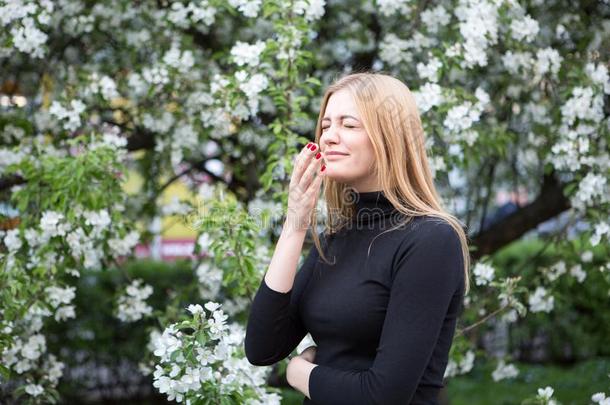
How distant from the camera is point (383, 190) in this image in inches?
75.9

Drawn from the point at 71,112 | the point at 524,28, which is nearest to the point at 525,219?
the point at 524,28

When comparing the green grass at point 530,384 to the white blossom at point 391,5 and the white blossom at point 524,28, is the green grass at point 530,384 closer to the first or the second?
the white blossom at point 524,28

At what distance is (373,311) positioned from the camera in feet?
5.90

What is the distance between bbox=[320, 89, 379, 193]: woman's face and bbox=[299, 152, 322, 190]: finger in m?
0.05

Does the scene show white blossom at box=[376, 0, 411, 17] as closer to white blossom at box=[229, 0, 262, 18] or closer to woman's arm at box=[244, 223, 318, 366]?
white blossom at box=[229, 0, 262, 18]

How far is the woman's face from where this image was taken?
6.36 feet

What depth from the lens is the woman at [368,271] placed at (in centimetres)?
172

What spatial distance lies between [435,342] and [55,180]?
2102 millimetres

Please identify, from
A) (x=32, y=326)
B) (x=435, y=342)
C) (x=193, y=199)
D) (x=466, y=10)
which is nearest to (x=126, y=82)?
(x=193, y=199)

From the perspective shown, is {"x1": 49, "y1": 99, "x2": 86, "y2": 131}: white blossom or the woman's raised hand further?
{"x1": 49, "y1": 99, "x2": 86, "y2": 131}: white blossom

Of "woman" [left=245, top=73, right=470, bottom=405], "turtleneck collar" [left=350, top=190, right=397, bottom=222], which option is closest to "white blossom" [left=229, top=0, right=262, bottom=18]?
"woman" [left=245, top=73, right=470, bottom=405]

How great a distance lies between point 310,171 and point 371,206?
0.64 feet

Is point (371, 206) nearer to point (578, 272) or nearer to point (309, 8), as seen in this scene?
point (309, 8)

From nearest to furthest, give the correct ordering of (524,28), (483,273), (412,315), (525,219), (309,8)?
1. (412,315)
2. (309,8)
3. (483,273)
4. (524,28)
5. (525,219)
